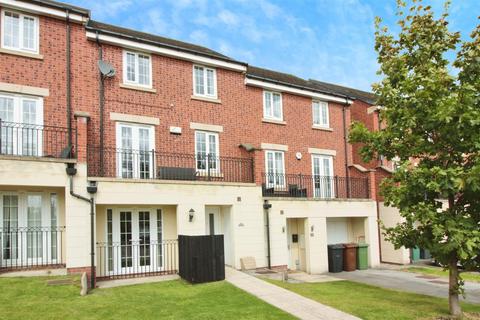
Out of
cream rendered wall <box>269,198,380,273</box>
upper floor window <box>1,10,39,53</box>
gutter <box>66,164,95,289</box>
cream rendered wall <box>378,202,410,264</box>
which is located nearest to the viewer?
gutter <box>66,164,95,289</box>

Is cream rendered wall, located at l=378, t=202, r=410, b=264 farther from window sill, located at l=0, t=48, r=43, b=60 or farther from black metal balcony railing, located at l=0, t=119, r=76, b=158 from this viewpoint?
window sill, located at l=0, t=48, r=43, b=60

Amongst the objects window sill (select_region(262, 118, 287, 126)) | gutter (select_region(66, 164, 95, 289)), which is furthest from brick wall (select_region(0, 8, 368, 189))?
gutter (select_region(66, 164, 95, 289))

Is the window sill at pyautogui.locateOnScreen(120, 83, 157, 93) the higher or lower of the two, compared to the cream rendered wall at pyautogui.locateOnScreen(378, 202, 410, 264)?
higher

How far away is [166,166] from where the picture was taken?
14.4m

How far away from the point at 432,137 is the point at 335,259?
8.83 m

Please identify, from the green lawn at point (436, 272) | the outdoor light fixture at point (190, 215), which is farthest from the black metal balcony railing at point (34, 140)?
the green lawn at point (436, 272)

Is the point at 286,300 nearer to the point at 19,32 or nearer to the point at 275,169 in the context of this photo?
the point at 275,169

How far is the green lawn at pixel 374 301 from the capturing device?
893 cm

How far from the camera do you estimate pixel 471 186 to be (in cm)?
777

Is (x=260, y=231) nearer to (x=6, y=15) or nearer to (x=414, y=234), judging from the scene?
(x=414, y=234)

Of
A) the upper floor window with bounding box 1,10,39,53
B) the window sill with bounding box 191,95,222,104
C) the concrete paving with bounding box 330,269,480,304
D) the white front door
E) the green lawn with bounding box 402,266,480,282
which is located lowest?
the green lawn with bounding box 402,266,480,282

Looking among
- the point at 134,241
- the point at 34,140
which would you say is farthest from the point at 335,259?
the point at 34,140

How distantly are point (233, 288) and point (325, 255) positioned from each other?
693 cm

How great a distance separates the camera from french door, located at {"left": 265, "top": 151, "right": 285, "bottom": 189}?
17312 millimetres
